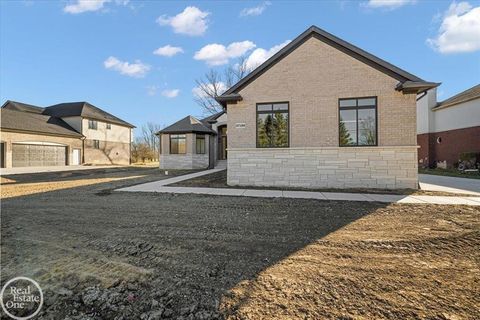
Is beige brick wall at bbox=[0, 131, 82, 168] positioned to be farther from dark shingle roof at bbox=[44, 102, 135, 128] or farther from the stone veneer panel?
the stone veneer panel

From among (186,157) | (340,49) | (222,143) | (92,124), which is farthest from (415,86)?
(92,124)

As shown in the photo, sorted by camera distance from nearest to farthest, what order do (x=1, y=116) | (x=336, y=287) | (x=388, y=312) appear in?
(x=388, y=312), (x=336, y=287), (x=1, y=116)

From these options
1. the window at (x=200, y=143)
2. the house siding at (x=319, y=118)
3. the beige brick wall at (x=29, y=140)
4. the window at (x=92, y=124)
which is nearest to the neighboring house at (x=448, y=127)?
the house siding at (x=319, y=118)

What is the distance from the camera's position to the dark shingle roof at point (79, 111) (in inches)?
1353

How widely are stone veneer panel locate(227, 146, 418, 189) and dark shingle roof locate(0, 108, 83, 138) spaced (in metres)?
27.7

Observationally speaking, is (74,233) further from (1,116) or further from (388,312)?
(1,116)

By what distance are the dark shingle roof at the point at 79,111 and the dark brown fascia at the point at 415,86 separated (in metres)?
37.3

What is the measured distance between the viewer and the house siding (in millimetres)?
9773

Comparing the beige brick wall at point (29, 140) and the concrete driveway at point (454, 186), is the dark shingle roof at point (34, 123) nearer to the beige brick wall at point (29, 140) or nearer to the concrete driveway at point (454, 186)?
the beige brick wall at point (29, 140)

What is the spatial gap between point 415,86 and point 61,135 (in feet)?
117

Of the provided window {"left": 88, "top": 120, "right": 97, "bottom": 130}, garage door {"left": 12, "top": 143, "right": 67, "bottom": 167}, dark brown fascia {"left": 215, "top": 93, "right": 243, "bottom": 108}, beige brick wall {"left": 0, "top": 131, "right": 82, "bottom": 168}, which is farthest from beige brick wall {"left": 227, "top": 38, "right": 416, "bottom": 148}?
window {"left": 88, "top": 120, "right": 97, "bottom": 130}

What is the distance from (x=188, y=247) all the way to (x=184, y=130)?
19.1 metres

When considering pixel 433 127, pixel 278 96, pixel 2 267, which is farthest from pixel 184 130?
pixel 433 127

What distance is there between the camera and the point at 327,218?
5.80 metres
